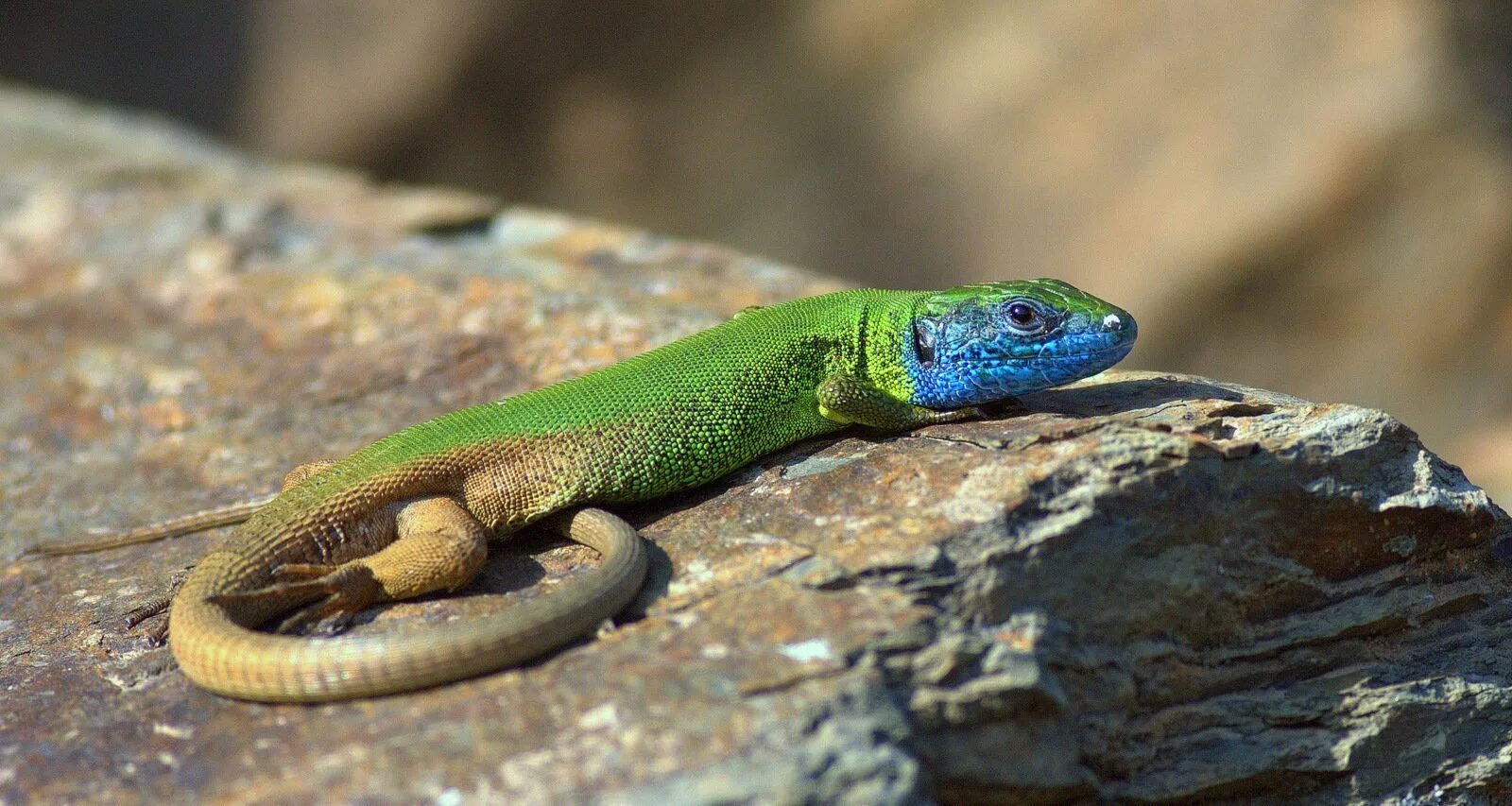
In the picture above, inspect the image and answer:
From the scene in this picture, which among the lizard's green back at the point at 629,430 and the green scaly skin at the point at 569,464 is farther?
the lizard's green back at the point at 629,430

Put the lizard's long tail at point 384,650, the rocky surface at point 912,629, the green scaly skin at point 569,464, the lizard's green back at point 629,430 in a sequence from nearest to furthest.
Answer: the rocky surface at point 912,629 → the lizard's long tail at point 384,650 → the green scaly skin at point 569,464 → the lizard's green back at point 629,430

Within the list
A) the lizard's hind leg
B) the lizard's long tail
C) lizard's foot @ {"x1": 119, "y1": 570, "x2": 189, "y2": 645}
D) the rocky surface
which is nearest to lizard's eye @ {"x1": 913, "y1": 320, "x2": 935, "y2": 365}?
the rocky surface

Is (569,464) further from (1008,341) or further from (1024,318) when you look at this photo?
(1024,318)

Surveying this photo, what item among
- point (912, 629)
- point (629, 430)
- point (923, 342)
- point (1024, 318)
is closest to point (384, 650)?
point (629, 430)

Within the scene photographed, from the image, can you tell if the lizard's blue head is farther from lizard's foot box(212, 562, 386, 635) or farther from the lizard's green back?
lizard's foot box(212, 562, 386, 635)

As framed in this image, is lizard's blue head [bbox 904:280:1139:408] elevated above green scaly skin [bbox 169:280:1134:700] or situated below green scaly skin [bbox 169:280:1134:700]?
above

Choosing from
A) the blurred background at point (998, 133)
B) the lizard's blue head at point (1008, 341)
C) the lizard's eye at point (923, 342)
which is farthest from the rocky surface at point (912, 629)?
the blurred background at point (998, 133)

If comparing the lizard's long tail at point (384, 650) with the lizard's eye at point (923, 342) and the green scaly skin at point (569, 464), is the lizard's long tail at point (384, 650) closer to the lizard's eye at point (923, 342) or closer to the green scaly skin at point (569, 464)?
the green scaly skin at point (569, 464)
